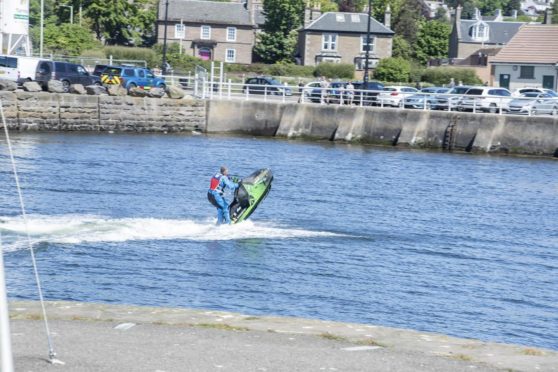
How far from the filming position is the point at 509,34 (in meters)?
126

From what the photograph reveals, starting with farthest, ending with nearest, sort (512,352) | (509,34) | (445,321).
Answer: (509,34) < (445,321) < (512,352)

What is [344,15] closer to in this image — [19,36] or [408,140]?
[19,36]

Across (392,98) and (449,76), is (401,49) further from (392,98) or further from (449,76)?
(392,98)

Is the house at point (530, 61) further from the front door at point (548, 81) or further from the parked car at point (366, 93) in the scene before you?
the parked car at point (366, 93)

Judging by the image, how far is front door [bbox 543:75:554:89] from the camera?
7894cm

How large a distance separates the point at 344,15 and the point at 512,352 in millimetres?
96474

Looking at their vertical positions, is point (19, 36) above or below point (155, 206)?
above

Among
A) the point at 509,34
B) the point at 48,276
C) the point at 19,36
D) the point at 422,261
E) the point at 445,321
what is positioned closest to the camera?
the point at 445,321

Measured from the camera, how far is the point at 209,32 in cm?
10994

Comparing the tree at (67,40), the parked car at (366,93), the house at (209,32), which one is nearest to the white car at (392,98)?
the parked car at (366,93)

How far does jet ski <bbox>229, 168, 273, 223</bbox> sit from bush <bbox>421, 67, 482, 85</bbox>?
61383 millimetres

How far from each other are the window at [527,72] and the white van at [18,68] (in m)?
37.0

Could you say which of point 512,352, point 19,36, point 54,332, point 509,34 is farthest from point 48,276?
point 509,34

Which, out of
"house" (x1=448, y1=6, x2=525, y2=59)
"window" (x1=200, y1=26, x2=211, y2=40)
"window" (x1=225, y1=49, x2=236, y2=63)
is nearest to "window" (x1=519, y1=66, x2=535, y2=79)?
"window" (x1=225, y1=49, x2=236, y2=63)
